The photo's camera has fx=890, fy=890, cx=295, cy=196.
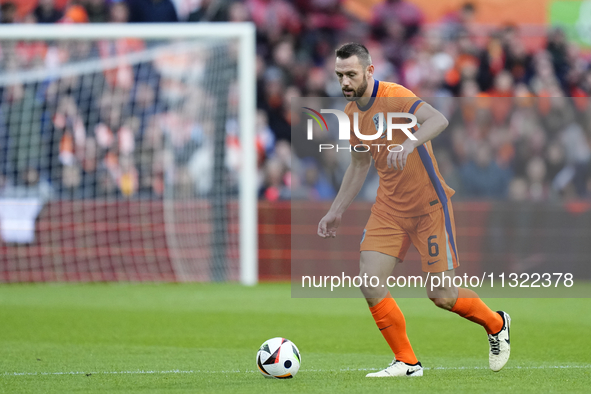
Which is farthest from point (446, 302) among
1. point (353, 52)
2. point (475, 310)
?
point (353, 52)

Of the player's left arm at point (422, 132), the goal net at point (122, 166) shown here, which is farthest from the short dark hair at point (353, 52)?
the goal net at point (122, 166)

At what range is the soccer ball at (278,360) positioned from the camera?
18.2ft

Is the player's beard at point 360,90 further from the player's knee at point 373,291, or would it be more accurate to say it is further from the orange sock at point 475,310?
the orange sock at point 475,310

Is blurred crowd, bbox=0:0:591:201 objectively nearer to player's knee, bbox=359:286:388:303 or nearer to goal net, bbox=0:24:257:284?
goal net, bbox=0:24:257:284

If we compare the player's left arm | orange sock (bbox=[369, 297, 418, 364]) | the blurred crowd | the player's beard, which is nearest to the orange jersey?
the player's beard

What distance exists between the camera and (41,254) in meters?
13.3

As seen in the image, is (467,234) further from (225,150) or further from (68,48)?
(68,48)

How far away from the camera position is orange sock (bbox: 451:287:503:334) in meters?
5.71

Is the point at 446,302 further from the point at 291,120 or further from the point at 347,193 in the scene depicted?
the point at 291,120

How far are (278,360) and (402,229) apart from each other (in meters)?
1.16

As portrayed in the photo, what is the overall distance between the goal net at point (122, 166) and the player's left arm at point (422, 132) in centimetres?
751

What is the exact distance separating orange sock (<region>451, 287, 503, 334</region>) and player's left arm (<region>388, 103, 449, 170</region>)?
1.02 m

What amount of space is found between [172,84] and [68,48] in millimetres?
1801

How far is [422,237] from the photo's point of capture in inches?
226
